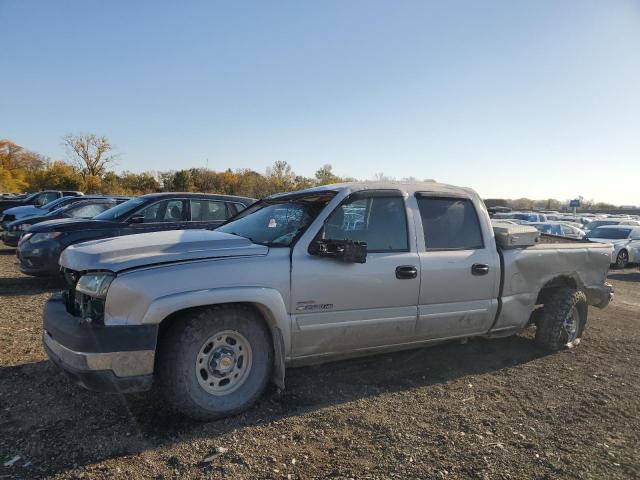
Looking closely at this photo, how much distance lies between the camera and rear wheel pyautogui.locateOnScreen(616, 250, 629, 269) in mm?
14961

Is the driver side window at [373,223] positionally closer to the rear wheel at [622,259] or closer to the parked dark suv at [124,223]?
the parked dark suv at [124,223]

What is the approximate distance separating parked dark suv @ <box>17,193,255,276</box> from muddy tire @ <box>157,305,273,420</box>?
3758mm

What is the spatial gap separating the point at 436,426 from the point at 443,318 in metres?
1.13

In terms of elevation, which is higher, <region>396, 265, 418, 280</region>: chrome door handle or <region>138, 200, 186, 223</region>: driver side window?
<region>138, 200, 186, 223</region>: driver side window

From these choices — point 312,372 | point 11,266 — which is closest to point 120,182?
point 11,266

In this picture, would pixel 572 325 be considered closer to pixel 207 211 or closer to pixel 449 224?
pixel 449 224

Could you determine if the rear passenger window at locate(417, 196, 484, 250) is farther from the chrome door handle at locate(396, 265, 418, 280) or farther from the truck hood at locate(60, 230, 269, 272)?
the truck hood at locate(60, 230, 269, 272)

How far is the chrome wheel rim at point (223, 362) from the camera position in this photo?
321cm

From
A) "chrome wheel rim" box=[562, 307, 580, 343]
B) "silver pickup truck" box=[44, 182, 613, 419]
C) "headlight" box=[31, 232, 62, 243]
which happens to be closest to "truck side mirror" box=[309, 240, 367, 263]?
"silver pickup truck" box=[44, 182, 613, 419]

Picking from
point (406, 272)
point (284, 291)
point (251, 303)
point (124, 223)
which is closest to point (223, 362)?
point (251, 303)

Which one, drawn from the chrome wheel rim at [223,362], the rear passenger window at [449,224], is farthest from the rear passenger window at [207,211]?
the chrome wheel rim at [223,362]

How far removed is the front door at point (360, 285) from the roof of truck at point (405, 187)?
0.26 ft

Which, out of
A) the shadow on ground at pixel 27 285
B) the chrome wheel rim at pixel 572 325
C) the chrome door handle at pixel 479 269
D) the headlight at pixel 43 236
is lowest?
the shadow on ground at pixel 27 285

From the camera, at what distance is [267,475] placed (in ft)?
8.70
